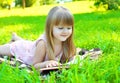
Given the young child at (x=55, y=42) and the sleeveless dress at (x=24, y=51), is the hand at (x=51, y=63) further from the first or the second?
the sleeveless dress at (x=24, y=51)

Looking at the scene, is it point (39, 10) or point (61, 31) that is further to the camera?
point (39, 10)

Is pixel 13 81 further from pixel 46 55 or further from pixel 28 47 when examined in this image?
pixel 28 47

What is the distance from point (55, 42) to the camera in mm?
4672

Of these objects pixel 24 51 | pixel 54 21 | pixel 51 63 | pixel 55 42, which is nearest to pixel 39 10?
pixel 24 51

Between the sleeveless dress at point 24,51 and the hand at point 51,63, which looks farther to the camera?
the sleeveless dress at point 24,51

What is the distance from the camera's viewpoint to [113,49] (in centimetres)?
536

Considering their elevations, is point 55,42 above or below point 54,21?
below

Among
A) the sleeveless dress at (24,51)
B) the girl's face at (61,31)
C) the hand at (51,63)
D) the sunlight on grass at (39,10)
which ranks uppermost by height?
the girl's face at (61,31)

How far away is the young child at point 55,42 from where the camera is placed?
443 cm

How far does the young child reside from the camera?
4.43 meters

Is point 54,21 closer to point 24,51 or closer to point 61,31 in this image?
point 61,31

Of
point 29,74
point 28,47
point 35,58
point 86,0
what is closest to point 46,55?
point 35,58

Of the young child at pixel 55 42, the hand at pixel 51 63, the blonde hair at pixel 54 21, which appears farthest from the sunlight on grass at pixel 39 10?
the hand at pixel 51 63

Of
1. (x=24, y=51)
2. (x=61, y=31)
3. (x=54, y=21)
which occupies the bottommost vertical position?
(x=24, y=51)
